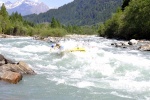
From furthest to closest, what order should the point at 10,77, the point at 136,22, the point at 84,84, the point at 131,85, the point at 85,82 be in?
the point at 136,22 → the point at 85,82 → the point at 131,85 → the point at 84,84 → the point at 10,77

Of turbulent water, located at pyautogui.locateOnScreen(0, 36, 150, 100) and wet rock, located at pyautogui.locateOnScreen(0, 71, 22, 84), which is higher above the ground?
wet rock, located at pyautogui.locateOnScreen(0, 71, 22, 84)

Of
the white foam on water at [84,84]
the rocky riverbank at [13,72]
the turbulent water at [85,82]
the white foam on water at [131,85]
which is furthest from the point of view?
the rocky riverbank at [13,72]

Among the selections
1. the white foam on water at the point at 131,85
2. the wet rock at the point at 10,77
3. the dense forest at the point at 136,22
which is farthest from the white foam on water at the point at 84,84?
the dense forest at the point at 136,22

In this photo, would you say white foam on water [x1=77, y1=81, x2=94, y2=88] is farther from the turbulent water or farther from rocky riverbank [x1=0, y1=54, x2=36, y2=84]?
rocky riverbank [x1=0, y1=54, x2=36, y2=84]

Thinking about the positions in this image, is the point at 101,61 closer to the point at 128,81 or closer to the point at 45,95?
the point at 128,81

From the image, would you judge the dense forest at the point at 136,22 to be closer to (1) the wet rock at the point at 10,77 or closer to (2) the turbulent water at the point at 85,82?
(2) the turbulent water at the point at 85,82

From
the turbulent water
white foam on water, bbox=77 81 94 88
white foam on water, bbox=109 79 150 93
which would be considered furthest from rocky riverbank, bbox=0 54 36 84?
white foam on water, bbox=109 79 150 93

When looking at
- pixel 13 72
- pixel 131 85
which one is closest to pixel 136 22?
pixel 131 85

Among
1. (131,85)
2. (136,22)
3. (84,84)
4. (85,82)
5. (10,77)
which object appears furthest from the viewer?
(136,22)

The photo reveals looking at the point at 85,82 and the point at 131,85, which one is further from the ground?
the point at 85,82

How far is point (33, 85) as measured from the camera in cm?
1650

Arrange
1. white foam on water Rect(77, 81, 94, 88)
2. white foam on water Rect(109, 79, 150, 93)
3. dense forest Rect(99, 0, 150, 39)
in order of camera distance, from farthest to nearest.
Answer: dense forest Rect(99, 0, 150, 39) < white foam on water Rect(77, 81, 94, 88) < white foam on water Rect(109, 79, 150, 93)

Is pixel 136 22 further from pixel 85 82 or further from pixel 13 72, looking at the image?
pixel 13 72

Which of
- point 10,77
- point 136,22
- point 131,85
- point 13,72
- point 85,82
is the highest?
point 136,22
